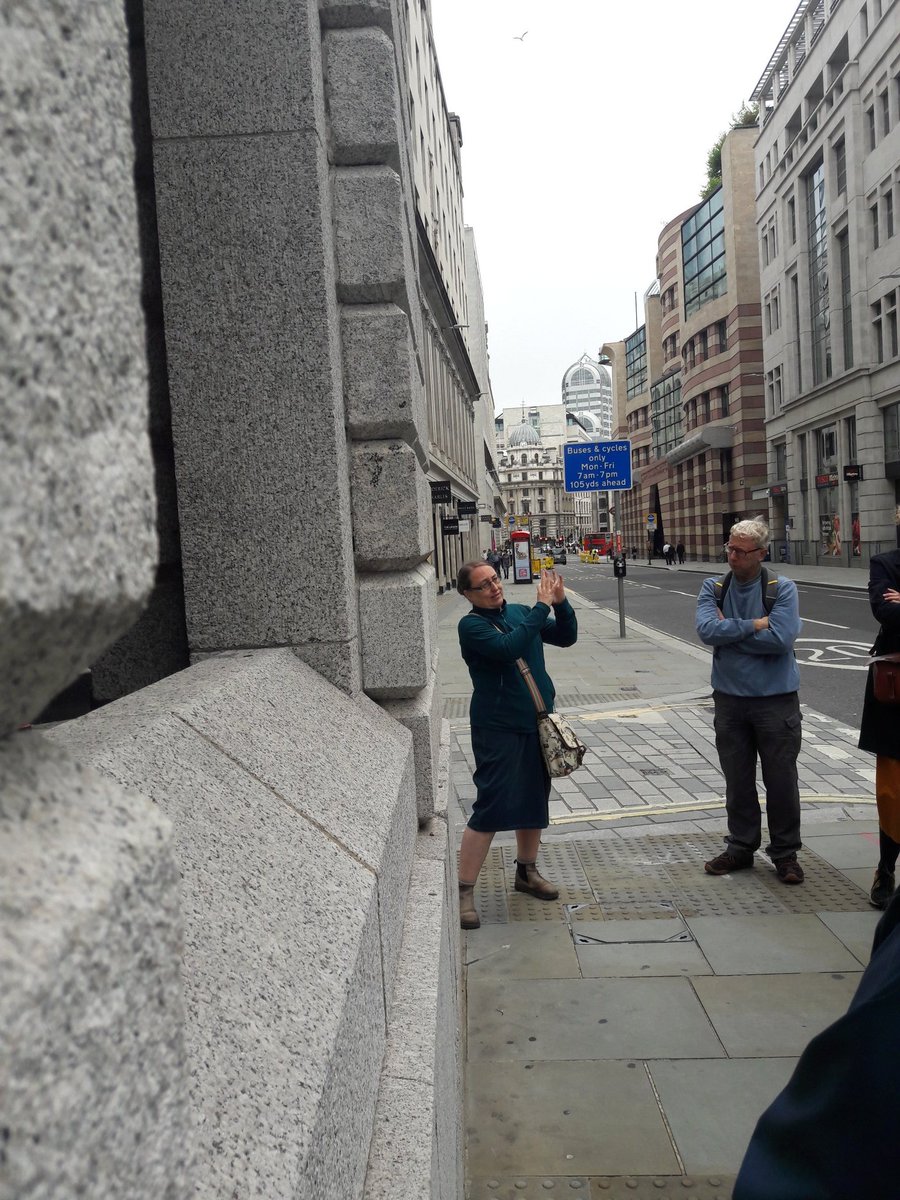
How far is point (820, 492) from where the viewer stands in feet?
147

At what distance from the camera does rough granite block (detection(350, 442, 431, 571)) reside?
3.47 m

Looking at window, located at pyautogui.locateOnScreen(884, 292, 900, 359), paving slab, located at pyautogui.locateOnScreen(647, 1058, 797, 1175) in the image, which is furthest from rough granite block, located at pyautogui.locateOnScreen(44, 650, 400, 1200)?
window, located at pyautogui.locateOnScreen(884, 292, 900, 359)

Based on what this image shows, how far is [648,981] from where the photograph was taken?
4.11m

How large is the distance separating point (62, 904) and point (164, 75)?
3102mm

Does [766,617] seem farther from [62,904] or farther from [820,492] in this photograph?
[820,492]

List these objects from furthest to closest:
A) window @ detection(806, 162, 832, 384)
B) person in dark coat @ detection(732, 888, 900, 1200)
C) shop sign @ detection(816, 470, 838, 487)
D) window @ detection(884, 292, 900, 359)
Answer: window @ detection(806, 162, 832, 384)
shop sign @ detection(816, 470, 838, 487)
window @ detection(884, 292, 900, 359)
person in dark coat @ detection(732, 888, 900, 1200)

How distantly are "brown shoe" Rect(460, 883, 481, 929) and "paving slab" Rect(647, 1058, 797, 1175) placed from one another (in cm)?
140

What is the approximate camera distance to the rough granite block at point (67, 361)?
0.50 metres

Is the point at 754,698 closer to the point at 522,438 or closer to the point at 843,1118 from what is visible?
the point at 843,1118

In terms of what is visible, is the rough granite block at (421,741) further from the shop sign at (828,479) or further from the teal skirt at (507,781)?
the shop sign at (828,479)

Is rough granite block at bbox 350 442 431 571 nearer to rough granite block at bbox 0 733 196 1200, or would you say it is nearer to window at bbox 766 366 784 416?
rough granite block at bbox 0 733 196 1200

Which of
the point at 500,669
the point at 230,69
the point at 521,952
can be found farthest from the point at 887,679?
the point at 230,69

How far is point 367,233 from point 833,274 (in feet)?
143

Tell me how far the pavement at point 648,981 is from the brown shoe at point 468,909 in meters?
0.06
